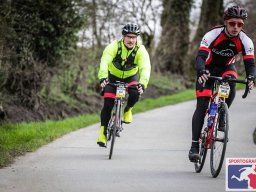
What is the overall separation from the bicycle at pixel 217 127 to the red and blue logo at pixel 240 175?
0.77 meters

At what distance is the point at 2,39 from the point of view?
532 inches

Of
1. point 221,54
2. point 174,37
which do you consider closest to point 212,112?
point 221,54

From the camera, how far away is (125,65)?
35.9 ft

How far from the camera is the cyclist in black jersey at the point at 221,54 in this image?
8.37 meters

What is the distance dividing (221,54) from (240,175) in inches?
80.5

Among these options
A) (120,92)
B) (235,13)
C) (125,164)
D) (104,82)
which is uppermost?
(235,13)

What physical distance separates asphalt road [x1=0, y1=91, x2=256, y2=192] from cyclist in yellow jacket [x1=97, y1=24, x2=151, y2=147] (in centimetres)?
80

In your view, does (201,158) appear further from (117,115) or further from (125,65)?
(125,65)

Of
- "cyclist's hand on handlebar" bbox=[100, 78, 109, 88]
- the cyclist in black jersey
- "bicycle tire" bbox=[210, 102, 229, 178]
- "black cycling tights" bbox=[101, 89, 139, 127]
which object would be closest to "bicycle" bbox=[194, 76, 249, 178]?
"bicycle tire" bbox=[210, 102, 229, 178]

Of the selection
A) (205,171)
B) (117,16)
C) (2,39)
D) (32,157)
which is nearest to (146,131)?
(2,39)

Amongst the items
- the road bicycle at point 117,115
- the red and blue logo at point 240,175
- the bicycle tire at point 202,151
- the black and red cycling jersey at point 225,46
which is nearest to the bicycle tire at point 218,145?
the bicycle tire at point 202,151

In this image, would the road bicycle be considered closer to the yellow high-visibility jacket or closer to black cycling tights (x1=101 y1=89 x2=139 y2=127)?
A: black cycling tights (x1=101 y1=89 x2=139 y2=127)

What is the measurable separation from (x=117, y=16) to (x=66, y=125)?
8.70m

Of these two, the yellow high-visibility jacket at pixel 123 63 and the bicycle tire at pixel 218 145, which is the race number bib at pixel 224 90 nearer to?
the bicycle tire at pixel 218 145
